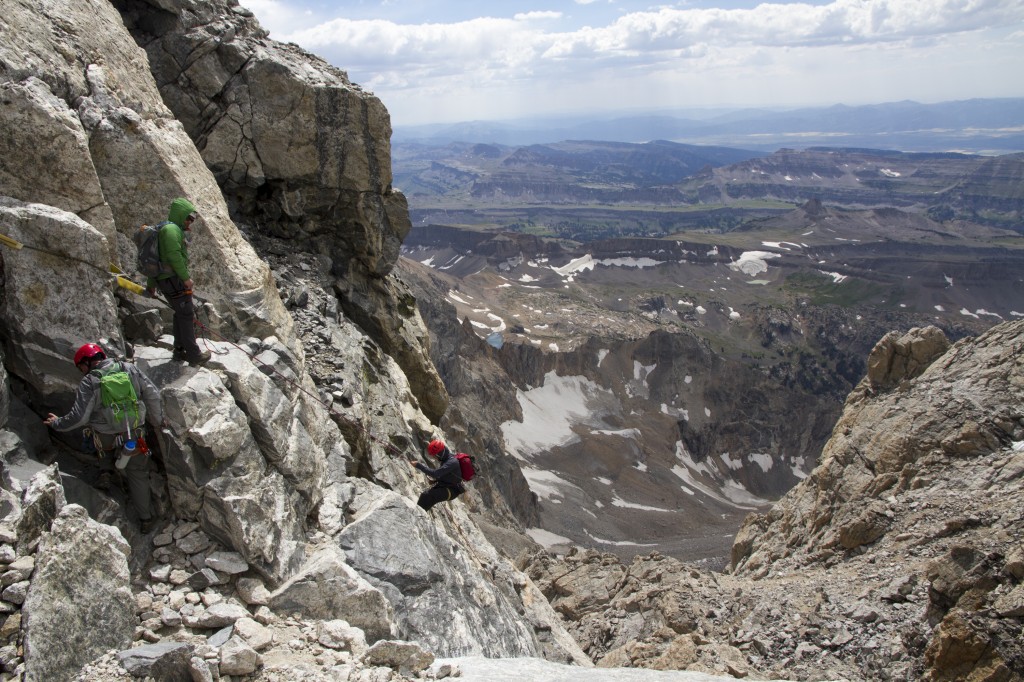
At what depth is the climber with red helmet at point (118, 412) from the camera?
10719mm

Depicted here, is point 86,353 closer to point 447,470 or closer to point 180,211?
point 180,211

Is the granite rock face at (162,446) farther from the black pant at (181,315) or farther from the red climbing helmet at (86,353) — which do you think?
the red climbing helmet at (86,353)

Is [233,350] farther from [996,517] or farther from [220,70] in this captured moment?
[996,517]

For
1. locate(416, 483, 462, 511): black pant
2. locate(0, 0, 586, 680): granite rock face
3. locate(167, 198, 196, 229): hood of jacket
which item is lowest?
locate(416, 483, 462, 511): black pant

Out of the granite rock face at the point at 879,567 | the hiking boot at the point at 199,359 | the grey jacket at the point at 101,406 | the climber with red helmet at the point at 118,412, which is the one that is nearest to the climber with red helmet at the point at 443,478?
the hiking boot at the point at 199,359

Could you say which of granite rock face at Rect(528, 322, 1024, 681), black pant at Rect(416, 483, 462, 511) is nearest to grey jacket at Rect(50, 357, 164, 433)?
black pant at Rect(416, 483, 462, 511)

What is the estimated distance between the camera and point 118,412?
426 inches

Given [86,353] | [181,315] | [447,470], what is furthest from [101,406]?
[447,470]

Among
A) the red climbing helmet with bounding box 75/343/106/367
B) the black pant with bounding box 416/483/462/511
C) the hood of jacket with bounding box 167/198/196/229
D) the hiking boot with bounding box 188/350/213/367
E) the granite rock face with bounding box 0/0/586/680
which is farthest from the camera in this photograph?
the black pant with bounding box 416/483/462/511

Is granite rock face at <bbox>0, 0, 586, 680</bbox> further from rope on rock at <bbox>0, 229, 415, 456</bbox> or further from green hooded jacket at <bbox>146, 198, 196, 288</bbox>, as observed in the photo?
green hooded jacket at <bbox>146, 198, 196, 288</bbox>

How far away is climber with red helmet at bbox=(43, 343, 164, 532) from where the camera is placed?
35.2 feet

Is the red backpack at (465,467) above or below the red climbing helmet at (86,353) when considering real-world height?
below

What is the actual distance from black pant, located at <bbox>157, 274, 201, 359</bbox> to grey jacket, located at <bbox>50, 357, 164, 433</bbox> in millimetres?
1312

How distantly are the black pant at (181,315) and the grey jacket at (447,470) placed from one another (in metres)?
6.80
